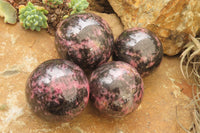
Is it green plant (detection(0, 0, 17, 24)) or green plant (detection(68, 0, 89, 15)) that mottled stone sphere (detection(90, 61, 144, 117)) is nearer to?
green plant (detection(68, 0, 89, 15))

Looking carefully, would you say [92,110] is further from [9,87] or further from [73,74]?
[9,87]

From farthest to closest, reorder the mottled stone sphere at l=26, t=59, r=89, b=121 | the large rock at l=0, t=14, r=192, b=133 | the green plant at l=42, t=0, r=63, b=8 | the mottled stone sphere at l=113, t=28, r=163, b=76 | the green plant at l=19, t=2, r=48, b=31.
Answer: the green plant at l=42, t=0, r=63, b=8
the green plant at l=19, t=2, r=48, b=31
the mottled stone sphere at l=113, t=28, r=163, b=76
the large rock at l=0, t=14, r=192, b=133
the mottled stone sphere at l=26, t=59, r=89, b=121

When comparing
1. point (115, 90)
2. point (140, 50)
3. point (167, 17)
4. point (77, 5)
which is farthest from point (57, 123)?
point (167, 17)

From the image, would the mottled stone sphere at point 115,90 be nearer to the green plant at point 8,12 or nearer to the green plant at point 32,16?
the green plant at point 32,16

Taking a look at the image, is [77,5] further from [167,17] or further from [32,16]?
[167,17]

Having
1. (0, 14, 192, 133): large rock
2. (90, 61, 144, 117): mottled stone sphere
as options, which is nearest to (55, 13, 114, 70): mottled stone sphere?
(90, 61, 144, 117): mottled stone sphere

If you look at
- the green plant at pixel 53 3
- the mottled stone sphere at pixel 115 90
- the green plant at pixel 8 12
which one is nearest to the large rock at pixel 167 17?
the green plant at pixel 53 3
